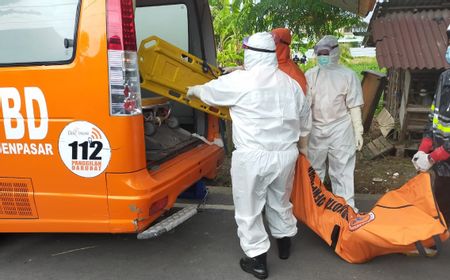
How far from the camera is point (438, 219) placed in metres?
2.85

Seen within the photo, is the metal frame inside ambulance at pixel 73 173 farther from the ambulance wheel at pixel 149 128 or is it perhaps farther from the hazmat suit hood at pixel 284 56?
the hazmat suit hood at pixel 284 56

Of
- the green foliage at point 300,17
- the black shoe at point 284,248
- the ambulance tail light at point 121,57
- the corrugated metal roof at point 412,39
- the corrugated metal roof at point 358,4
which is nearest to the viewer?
the ambulance tail light at point 121,57

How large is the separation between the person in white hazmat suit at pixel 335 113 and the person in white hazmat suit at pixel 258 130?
822 millimetres

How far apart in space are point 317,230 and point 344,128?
3.19 ft

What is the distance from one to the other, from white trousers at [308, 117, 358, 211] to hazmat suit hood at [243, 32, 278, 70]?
3.81 feet

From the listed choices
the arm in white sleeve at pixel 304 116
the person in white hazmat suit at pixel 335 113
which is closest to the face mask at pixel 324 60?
the person in white hazmat suit at pixel 335 113

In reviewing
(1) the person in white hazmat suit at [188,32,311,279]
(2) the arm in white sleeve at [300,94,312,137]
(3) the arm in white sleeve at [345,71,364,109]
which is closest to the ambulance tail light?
(1) the person in white hazmat suit at [188,32,311,279]

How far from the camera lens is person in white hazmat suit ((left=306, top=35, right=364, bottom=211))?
3811mm

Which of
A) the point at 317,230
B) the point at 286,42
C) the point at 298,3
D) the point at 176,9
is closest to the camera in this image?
the point at 317,230

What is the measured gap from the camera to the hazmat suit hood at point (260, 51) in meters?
2.92

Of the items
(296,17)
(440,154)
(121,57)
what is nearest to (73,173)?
(121,57)

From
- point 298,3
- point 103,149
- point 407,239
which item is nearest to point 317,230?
point 407,239

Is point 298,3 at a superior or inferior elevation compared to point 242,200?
superior

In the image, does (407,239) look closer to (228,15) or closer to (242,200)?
(242,200)
